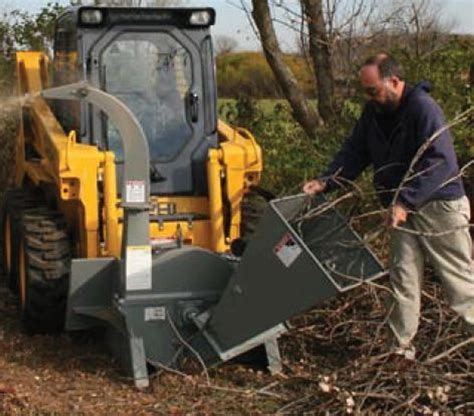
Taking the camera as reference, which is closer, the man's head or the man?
→ the man

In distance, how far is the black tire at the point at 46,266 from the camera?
7285mm

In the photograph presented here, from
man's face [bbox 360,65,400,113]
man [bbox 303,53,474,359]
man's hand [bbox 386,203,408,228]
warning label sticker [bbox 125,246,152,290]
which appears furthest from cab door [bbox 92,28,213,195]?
man's hand [bbox 386,203,408,228]

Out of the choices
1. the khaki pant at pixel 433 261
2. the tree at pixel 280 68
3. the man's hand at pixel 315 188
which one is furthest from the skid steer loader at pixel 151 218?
the tree at pixel 280 68

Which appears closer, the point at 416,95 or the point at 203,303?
the point at 416,95

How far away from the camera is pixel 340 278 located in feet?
20.6

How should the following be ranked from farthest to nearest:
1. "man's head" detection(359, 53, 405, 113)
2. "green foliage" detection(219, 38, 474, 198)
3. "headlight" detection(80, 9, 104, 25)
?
1. "green foliage" detection(219, 38, 474, 198)
2. "headlight" detection(80, 9, 104, 25)
3. "man's head" detection(359, 53, 405, 113)

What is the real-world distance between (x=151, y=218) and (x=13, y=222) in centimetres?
131

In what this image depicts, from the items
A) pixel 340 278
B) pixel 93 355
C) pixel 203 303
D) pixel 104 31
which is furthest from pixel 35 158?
pixel 340 278

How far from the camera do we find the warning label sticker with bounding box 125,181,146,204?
21.9ft

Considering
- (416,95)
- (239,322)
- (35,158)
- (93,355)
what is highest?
(416,95)

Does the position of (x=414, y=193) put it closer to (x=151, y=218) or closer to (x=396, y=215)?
(x=396, y=215)

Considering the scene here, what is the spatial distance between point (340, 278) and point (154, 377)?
1299mm

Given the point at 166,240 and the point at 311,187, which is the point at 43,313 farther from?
the point at 311,187

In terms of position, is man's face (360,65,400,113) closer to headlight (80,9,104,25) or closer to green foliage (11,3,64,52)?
headlight (80,9,104,25)
